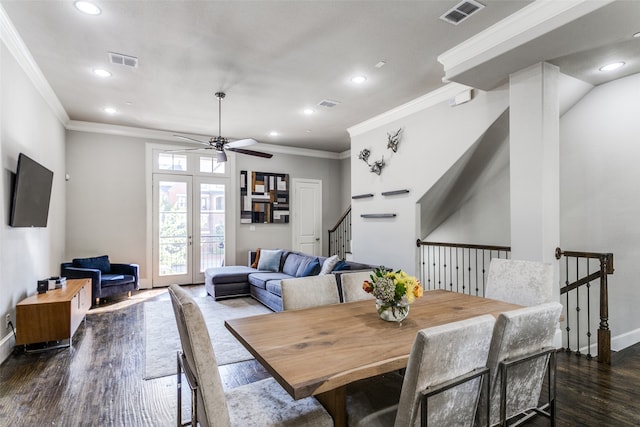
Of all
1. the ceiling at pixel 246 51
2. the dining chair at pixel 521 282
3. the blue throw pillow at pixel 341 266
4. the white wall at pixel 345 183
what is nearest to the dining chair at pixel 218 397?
the dining chair at pixel 521 282

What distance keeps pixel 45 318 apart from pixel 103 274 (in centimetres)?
244

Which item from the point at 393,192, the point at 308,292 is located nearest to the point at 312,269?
the point at 393,192

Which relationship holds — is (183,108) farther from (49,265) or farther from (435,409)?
(435,409)

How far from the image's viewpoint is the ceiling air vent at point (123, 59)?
3494 mm

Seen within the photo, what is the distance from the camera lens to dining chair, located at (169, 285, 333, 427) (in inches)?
50.4

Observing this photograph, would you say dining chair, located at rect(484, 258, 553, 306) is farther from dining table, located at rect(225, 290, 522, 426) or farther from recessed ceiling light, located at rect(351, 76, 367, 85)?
recessed ceiling light, located at rect(351, 76, 367, 85)

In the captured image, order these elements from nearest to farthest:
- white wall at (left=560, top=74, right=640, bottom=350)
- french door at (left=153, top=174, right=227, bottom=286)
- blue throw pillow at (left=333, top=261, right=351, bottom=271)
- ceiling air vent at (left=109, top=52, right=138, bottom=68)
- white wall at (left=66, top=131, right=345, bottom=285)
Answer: ceiling air vent at (left=109, top=52, right=138, bottom=68) < white wall at (left=560, top=74, right=640, bottom=350) < blue throw pillow at (left=333, top=261, right=351, bottom=271) < white wall at (left=66, top=131, right=345, bottom=285) < french door at (left=153, top=174, right=227, bottom=286)

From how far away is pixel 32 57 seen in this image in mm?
3553

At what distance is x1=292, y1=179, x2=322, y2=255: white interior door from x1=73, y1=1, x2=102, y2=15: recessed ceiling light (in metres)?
5.42

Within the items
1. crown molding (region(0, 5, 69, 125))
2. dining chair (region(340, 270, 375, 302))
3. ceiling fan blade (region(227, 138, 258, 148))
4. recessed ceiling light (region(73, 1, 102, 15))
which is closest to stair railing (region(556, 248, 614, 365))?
dining chair (region(340, 270, 375, 302))

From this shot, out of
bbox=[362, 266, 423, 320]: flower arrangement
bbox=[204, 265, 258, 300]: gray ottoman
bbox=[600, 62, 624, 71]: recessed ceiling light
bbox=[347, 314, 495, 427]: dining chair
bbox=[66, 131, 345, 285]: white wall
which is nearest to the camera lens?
bbox=[347, 314, 495, 427]: dining chair

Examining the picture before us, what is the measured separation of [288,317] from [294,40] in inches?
101

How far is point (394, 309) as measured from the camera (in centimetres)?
193

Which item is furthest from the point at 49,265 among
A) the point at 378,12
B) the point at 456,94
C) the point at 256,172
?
the point at 456,94
